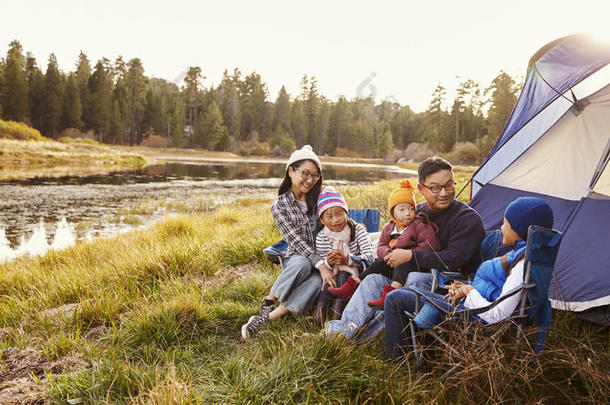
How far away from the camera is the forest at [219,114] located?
140ft

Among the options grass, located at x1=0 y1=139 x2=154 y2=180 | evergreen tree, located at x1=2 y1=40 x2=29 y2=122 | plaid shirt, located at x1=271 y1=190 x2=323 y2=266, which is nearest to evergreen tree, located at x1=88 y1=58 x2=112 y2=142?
evergreen tree, located at x1=2 y1=40 x2=29 y2=122

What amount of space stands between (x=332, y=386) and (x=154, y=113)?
5826cm

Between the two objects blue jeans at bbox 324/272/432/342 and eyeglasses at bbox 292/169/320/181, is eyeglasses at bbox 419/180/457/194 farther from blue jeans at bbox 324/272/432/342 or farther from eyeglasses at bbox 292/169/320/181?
eyeglasses at bbox 292/169/320/181

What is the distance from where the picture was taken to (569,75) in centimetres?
325

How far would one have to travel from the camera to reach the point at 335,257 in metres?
2.89

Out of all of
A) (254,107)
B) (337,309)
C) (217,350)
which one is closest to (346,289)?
(337,309)

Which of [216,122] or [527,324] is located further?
[216,122]

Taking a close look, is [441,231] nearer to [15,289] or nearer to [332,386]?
[332,386]

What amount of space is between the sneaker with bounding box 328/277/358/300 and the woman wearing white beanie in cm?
9

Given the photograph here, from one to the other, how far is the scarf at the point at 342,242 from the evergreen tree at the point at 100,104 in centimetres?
5156

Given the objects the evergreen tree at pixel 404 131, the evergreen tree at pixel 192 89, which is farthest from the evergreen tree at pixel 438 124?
the evergreen tree at pixel 192 89

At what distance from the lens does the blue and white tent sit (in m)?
2.66

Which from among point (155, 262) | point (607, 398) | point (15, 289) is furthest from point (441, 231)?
point (15, 289)

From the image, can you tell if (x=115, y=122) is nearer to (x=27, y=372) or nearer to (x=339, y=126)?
(x=339, y=126)
